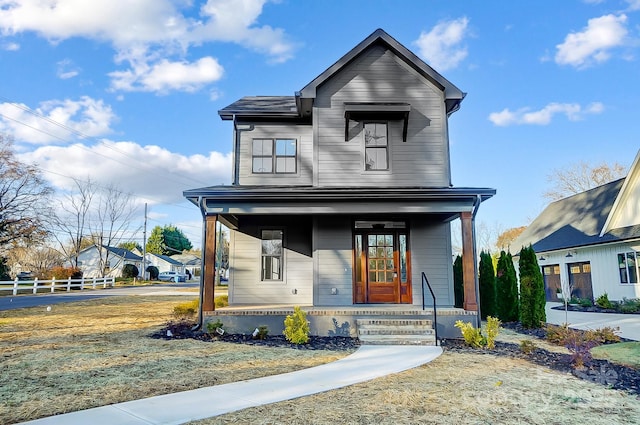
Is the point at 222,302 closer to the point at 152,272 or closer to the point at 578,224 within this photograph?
the point at 578,224

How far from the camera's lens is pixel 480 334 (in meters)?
7.94

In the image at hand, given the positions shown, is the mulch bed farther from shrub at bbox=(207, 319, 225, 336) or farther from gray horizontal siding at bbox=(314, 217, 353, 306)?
gray horizontal siding at bbox=(314, 217, 353, 306)

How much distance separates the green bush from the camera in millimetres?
15042

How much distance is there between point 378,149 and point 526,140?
17.3 meters

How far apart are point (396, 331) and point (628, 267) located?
12.3 m

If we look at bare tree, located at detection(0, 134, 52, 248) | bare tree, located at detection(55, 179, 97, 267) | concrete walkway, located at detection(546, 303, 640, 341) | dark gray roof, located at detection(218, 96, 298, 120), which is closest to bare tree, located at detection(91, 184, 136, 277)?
bare tree, located at detection(55, 179, 97, 267)

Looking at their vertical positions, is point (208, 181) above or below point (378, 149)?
above

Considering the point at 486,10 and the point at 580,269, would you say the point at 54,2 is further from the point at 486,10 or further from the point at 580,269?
the point at 580,269

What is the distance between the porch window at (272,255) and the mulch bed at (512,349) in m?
2.44

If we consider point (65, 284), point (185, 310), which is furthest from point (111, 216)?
point (185, 310)

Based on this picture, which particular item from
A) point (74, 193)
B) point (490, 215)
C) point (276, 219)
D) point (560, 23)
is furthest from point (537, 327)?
point (74, 193)

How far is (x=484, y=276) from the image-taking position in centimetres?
1166

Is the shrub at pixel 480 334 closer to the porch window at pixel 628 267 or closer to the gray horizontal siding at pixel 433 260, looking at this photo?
the gray horizontal siding at pixel 433 260

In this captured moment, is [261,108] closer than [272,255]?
No
